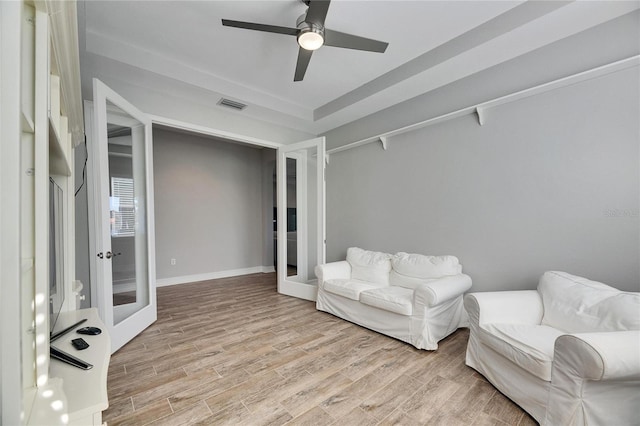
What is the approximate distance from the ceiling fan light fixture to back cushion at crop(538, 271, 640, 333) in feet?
8.78

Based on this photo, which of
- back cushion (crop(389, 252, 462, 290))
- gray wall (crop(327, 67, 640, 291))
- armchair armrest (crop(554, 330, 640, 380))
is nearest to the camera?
armchair armrest (crop(554, 330, 640, 380))

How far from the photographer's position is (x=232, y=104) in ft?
11.8

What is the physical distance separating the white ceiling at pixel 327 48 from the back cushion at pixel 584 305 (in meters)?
2.05

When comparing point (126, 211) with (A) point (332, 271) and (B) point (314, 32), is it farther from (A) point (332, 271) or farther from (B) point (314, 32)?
(B) point (314, 32)

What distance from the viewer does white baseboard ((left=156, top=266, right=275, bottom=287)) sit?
187 inches

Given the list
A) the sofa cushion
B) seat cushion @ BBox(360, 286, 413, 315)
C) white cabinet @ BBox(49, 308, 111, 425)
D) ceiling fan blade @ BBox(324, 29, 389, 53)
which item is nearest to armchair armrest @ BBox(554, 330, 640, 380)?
seat cushion @ BBox(360, 286, 413, 315)

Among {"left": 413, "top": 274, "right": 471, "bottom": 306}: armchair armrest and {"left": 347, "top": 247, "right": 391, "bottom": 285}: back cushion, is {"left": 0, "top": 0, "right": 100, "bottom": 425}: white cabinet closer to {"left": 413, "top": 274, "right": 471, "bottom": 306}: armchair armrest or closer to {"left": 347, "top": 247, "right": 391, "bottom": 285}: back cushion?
{"left": 413, "top": 274, "right": 471, "bottom": 306}: armchair armrest

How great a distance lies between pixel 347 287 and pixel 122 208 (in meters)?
2.60

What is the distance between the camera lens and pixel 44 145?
0.84 meters

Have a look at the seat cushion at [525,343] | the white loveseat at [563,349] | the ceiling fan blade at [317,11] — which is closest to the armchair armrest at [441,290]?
the white loveseat at [563,349]

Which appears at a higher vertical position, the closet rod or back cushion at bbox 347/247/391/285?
the closet rod

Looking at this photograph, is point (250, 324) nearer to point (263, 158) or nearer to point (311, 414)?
point (311, 414)

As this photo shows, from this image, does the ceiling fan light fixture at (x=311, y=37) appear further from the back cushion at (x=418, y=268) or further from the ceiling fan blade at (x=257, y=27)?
the back cushion at (x=418, y=268)

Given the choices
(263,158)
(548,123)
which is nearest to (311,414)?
(548,123)
